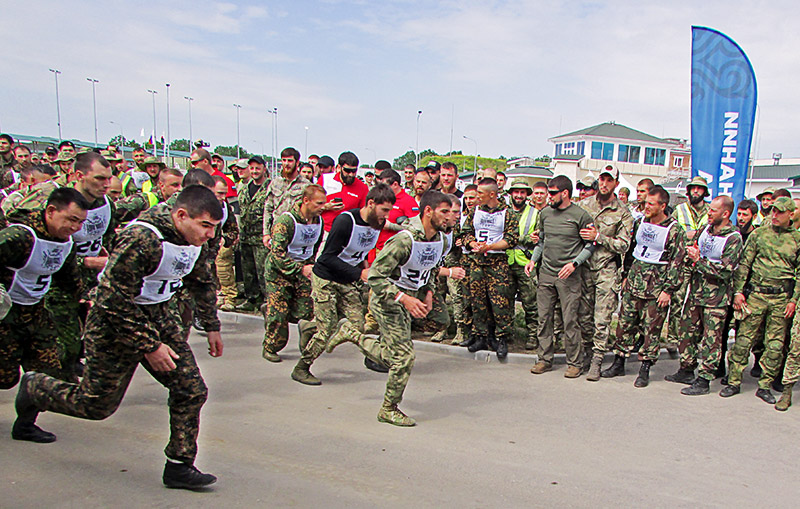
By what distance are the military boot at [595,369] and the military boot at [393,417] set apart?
→ 2.56 meters

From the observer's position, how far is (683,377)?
6.29 metres

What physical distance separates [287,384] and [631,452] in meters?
3.26

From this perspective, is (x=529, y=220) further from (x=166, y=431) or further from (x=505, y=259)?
(x=166, y=431)

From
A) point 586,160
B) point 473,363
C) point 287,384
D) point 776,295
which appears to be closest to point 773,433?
point 776,295

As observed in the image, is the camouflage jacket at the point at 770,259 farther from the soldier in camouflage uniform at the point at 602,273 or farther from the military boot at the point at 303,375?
the military boot at the point at 303,375

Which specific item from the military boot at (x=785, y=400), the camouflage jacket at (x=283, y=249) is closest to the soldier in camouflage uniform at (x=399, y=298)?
the camouflage jacket at (x=283, y=249)

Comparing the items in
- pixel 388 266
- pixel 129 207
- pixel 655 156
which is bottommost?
pixel 388 266

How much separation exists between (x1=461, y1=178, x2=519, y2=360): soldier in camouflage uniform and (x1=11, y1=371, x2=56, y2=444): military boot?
471cm

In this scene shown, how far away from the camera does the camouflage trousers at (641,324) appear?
20.0 ft

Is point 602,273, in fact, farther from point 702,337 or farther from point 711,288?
point 702,337

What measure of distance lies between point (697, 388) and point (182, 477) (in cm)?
526

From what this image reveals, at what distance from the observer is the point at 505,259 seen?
274 inches

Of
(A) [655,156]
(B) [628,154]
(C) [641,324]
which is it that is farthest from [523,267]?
(A) [655,156]

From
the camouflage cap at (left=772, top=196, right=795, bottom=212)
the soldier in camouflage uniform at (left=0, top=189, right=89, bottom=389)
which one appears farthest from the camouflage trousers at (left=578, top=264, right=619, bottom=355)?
the soldier in camouflage uniform at (left=0, top=189, right=89, bottom=389)
